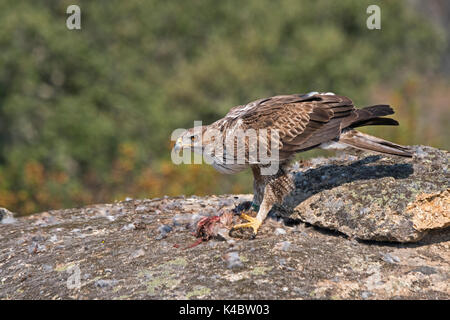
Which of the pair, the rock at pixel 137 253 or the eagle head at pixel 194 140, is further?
the eagle head at pixel 194 140

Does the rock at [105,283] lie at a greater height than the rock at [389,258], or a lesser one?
lesser

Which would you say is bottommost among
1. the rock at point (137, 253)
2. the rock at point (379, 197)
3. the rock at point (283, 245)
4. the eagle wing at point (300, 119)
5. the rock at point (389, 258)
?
the rock at point (137, 253)

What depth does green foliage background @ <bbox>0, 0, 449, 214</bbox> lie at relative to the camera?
1429 cm

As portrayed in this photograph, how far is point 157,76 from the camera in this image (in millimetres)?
27406

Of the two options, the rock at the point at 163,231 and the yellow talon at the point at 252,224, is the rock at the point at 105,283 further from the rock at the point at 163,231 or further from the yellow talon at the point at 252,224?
the yellow talon at the point at 252,224

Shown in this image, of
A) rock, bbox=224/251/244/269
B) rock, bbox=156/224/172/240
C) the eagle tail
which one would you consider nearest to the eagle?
the eagle tail

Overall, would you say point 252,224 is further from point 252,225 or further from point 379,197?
point 379,197

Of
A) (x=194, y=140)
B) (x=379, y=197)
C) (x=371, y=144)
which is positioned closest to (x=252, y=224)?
(x=194, y=140)

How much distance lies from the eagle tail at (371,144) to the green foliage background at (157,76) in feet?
17.6

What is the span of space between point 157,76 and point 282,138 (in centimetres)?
2187

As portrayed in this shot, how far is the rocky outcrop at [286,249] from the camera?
202 inches

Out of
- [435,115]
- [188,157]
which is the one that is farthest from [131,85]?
[188,157]

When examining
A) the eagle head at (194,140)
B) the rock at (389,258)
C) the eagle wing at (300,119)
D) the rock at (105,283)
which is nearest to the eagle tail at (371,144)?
the eagle wing at (300,119)

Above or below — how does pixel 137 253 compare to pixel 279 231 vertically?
below
